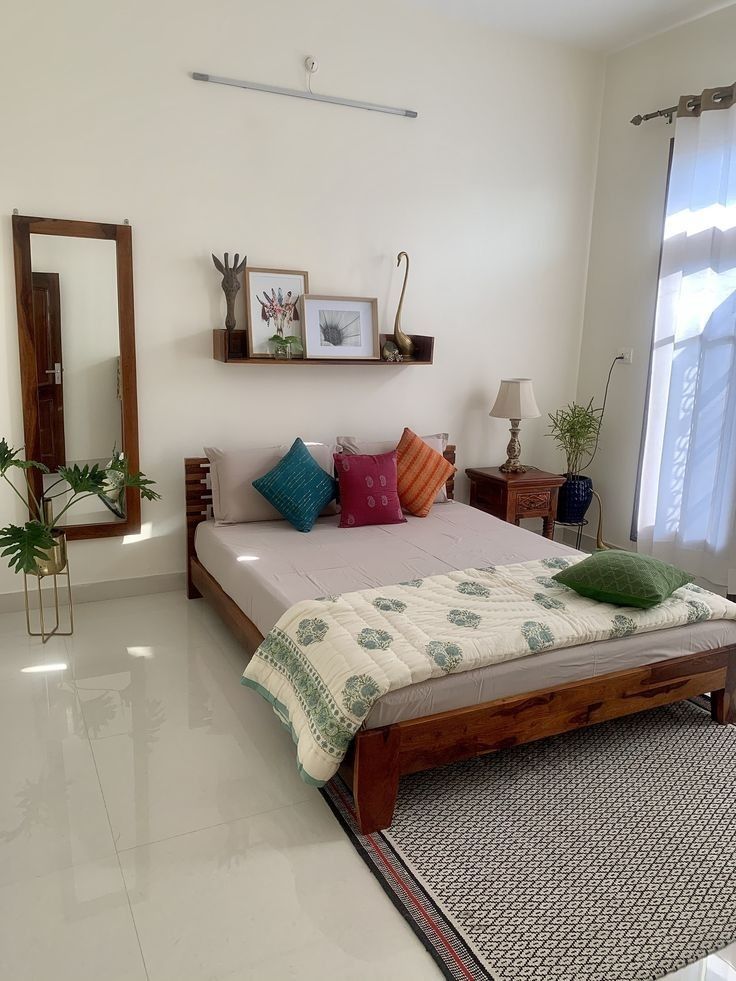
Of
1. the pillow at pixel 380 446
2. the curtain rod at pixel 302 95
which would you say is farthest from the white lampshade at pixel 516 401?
the curtain rod at pixel 302 95

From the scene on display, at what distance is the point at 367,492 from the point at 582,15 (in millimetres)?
2917

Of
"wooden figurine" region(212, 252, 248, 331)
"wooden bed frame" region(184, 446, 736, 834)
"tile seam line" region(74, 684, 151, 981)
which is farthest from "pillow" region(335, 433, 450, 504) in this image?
"tile seam line" region(74, 684, 151, 981)

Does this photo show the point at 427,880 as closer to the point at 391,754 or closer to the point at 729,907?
the point at 391,754

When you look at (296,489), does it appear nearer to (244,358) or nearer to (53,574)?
(244,358)

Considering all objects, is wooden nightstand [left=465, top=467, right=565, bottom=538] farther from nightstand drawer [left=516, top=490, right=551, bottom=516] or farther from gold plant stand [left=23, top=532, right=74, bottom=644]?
gold plant stand [left=23, top=532, right=74, bottom=644]

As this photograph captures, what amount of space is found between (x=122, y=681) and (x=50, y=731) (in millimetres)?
430

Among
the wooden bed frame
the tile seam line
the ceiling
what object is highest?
the ceiling

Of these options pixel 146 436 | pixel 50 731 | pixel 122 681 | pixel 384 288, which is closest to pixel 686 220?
pixel 384 288

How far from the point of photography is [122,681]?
3.15 meters

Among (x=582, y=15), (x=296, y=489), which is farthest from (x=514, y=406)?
(x=582, y=15)

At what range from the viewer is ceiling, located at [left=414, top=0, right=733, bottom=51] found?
4.01 m

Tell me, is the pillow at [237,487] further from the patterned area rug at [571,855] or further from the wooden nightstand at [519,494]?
the patterned area rug at [571,855]

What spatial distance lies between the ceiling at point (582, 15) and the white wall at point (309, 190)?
0.38 ft

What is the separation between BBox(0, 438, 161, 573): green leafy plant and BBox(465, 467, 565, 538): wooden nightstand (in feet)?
6.60
